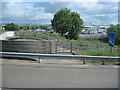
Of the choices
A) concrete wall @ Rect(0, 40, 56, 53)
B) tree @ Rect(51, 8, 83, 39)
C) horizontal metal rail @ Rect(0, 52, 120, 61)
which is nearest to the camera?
horizontal metal rail @ Rect(0, 52, 120, 61)

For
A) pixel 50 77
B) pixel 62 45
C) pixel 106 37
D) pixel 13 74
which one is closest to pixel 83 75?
pixel 50 77

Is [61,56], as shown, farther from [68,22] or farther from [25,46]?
[68,22]

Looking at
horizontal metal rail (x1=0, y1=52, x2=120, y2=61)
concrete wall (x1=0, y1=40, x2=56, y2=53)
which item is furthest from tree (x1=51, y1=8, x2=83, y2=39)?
horizontal metal rail (x1=0, y1=52, x2=120, y2=61)

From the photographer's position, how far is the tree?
82.0 feet

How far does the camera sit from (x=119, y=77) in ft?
21.5

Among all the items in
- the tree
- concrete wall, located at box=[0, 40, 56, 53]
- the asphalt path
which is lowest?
the asphalt path

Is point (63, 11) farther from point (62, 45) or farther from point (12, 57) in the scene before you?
point (12, 57)

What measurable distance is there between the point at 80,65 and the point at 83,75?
183cm

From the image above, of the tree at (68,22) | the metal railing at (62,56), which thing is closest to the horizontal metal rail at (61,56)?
the metal railing at (62,56)

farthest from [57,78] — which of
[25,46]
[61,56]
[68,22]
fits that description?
[68,22]

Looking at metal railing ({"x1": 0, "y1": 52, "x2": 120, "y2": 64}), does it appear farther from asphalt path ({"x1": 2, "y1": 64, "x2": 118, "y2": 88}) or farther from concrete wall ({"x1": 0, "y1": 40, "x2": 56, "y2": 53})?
concrete wall ({"x1": 0, "y1": 40, "x2": 56, "y2": 53})

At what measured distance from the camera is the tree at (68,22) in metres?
25.0

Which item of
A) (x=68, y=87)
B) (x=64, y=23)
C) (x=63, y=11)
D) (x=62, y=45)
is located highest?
(x=63, y=11)

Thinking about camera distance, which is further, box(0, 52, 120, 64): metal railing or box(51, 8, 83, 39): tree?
box(51, 8, 83, 39): tree
